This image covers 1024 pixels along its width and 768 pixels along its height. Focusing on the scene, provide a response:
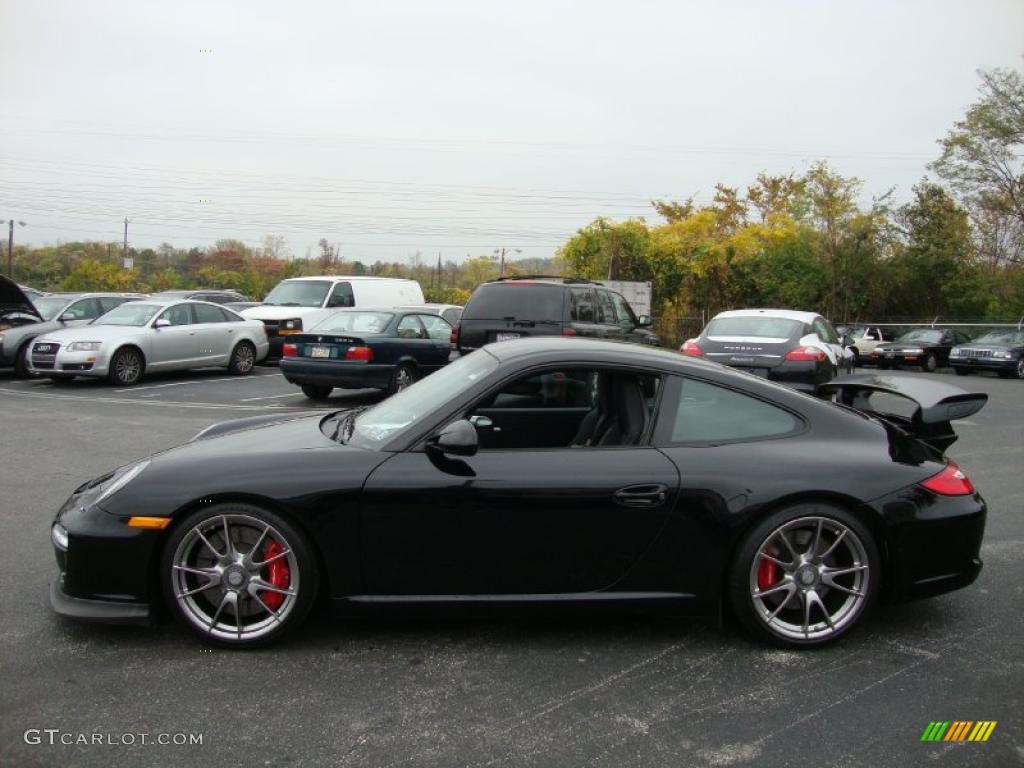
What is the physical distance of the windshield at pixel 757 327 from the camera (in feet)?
38.8

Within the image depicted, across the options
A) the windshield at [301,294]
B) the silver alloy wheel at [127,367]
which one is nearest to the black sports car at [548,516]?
the silver alloy wheel at [127,367]

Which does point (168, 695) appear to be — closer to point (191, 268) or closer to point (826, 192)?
point (826, 192)

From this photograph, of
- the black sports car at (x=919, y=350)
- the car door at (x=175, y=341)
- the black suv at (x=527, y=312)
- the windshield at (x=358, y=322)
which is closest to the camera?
the black suv at (x=527, y=312)

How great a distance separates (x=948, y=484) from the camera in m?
3.96

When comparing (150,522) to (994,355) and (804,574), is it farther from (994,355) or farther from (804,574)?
(994,355)

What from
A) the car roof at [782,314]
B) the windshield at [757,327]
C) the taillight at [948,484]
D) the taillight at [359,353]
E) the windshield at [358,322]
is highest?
the car roof at [782,314]

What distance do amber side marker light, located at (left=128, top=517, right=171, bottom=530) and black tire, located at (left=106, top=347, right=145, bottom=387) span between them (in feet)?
37.1

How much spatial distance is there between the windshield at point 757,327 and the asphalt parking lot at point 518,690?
292 inches

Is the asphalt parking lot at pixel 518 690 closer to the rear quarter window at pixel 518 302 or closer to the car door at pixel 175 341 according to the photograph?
the rear quarter window at pixel 518 302

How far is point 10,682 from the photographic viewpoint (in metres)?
3.30

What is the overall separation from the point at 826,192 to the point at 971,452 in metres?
27.2

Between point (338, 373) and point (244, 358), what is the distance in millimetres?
5335

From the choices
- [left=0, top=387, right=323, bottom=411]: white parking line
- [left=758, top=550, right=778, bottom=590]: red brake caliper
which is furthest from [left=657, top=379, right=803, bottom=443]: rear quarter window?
[left=0, top=387, right=323, bottom=411]: white parking line

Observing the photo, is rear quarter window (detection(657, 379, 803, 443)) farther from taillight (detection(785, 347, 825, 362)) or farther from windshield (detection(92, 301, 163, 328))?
windshield (detection(92, 301, 163, 328))
